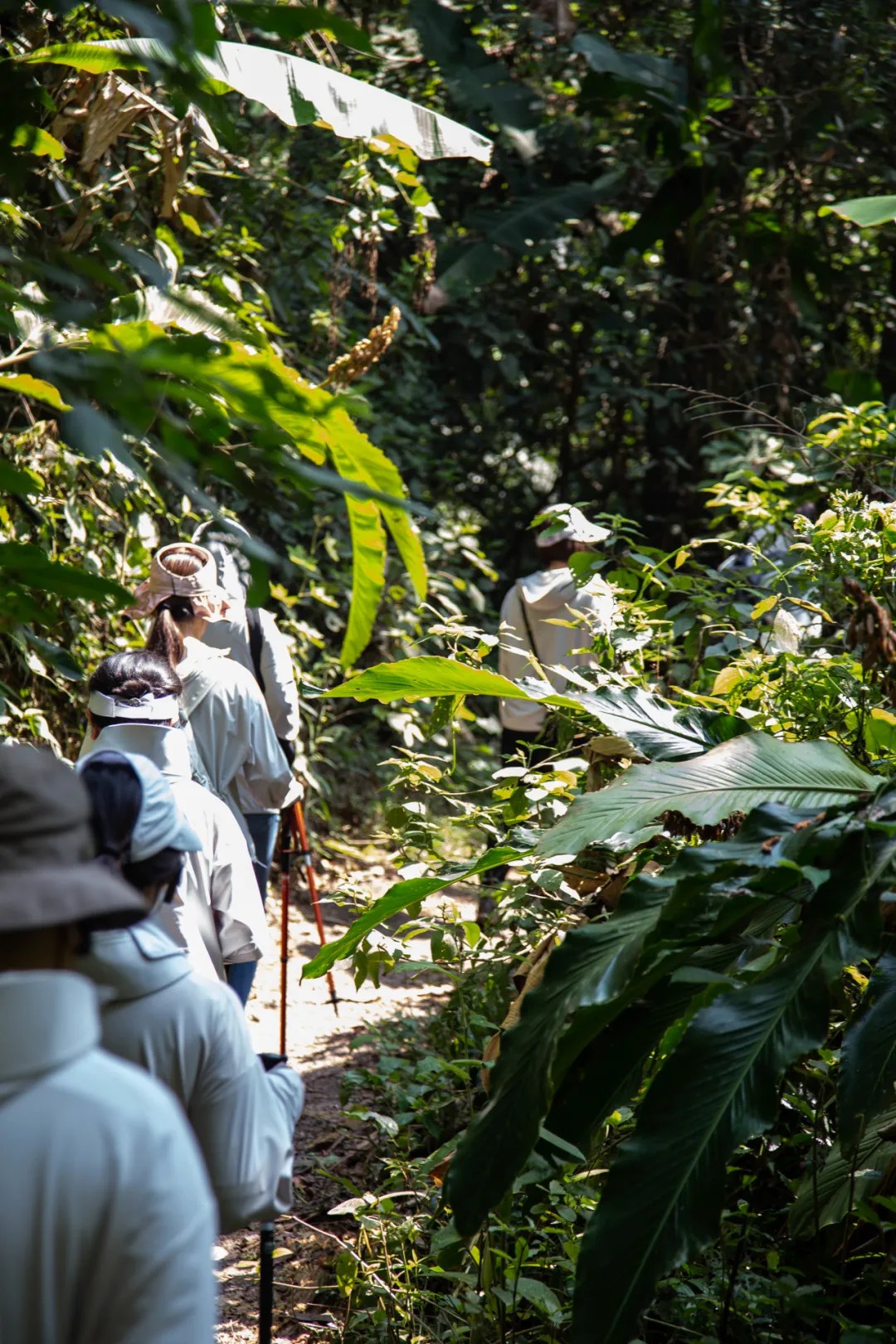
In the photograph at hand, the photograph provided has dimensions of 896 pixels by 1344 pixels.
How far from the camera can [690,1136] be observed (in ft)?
7.50

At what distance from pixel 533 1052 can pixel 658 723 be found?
980 mm

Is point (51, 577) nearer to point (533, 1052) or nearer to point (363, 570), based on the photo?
point (363, 570)

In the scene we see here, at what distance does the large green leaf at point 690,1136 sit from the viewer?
2.19 metres

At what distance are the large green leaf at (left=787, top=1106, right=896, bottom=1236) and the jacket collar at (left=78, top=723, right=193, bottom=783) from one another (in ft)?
6.12

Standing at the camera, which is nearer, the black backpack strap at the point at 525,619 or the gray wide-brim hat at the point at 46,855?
the gray wide-brim hat at the point at 46,855

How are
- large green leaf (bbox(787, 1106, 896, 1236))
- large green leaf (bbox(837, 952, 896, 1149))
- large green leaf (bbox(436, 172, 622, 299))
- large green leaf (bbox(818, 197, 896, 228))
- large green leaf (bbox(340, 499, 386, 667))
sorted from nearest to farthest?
1. large green leaf (bbox(340, 499, 386, 667))
2. large green leaf (bbox(837, 952, 896, 1149))
3. large green leaf (bbox(787, 1106, 896, 1236))
4. large green leaf (bbox(818, 197, 896, 228))
5. large green leaf (bbox(436, 172, 622, 299))

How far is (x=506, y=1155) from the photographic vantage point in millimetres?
2350

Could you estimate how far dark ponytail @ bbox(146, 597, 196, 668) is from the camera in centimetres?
440

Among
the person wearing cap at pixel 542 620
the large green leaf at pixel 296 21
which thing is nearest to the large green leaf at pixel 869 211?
the person wearing cap at pixel 542 620

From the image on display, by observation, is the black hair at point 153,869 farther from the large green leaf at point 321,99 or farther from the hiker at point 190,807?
the large green leaf at point 321,99

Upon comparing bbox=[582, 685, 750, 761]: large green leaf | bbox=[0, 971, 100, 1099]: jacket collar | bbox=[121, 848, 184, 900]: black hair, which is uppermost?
bbox=[0, 971, 100, 1099]: jacket collar

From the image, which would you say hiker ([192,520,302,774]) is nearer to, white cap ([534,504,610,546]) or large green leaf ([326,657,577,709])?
white cap ([534,504,610,546])

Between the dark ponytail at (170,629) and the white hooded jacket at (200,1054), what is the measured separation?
2335 millimetres

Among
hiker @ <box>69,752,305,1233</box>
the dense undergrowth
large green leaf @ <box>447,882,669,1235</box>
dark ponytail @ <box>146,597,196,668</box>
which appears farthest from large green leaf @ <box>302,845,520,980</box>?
dark ponytail @ <box>146,597,196,668</box>
